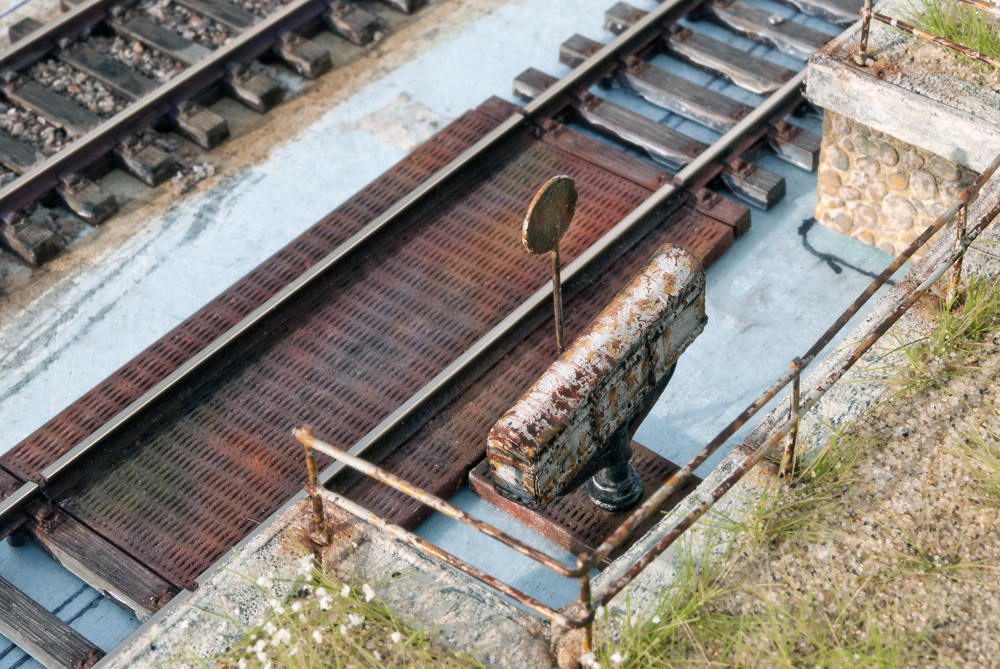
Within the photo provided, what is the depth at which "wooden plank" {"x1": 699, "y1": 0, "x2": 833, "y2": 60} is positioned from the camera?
863cm

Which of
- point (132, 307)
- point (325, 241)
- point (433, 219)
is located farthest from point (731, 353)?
point (132, 307)

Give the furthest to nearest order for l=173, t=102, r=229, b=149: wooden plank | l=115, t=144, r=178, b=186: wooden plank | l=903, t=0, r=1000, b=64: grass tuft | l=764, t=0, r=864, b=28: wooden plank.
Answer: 1. l=764, t=0, r=864, b=28: wooden plank
2. l=173, t=102, r=229, b=149: wooden plank
3. l=115, t=144, r=178, b=186: wooden plank
4. l=903, t=0, r=1000, b=64: grass tuft

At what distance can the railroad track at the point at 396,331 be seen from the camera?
Answer: 20.3 feet

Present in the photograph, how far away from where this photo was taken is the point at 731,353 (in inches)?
270

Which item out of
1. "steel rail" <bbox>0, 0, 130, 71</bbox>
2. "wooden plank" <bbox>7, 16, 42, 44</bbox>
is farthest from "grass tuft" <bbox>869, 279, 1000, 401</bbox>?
"wooden plank" <bbox>7, 16, 42, 44</bbox>

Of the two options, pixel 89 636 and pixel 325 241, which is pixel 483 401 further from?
pixel 89 636

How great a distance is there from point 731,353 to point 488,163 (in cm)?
204

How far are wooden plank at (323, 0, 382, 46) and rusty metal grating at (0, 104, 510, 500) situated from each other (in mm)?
1311

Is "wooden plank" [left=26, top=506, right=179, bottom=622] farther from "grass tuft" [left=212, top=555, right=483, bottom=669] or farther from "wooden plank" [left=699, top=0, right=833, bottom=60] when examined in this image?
"wooden plank" [left=699, top=0, right=833, bottom=60]

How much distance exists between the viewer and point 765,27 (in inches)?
345

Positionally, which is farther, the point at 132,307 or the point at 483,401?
the point at 132,307

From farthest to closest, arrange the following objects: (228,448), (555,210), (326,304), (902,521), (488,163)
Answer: (488,163) → (326,304) → (228,448) → (555,210) → (902,521)

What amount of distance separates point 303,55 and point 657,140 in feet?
8.47

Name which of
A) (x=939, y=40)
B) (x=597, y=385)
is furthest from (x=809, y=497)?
(x=939, y=40)
